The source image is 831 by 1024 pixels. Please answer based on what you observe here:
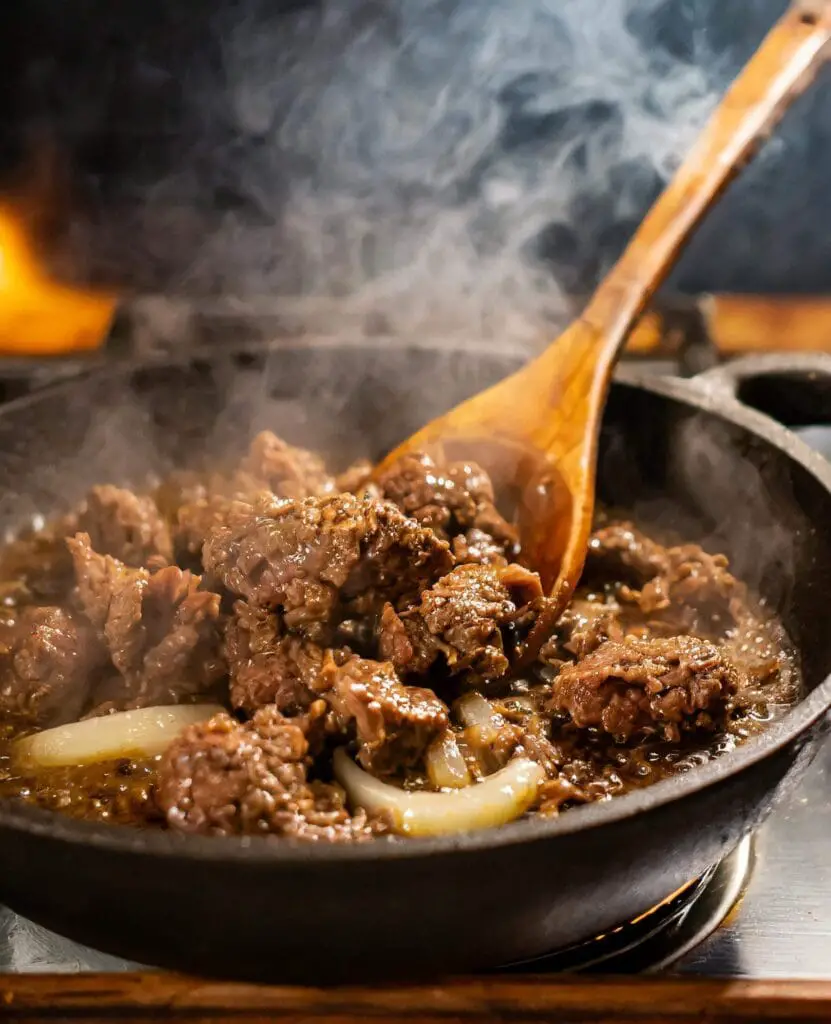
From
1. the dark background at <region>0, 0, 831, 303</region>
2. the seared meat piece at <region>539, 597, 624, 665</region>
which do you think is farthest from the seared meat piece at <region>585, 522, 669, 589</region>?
the dark background at <region>0, 0, 831, 303</region>

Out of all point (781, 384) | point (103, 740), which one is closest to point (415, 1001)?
point (103, 740)

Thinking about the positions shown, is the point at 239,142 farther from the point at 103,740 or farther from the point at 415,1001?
the point at 415,1001

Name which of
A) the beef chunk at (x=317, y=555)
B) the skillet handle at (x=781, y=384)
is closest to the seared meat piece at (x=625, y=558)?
the skillet handle at (x=781, y=384)

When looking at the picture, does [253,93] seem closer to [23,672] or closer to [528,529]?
[528,529]

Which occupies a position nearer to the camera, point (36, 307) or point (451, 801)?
point (451, 801)

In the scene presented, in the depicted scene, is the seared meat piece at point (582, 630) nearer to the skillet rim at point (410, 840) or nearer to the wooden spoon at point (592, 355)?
the wooden spoon at point (592, 355)
